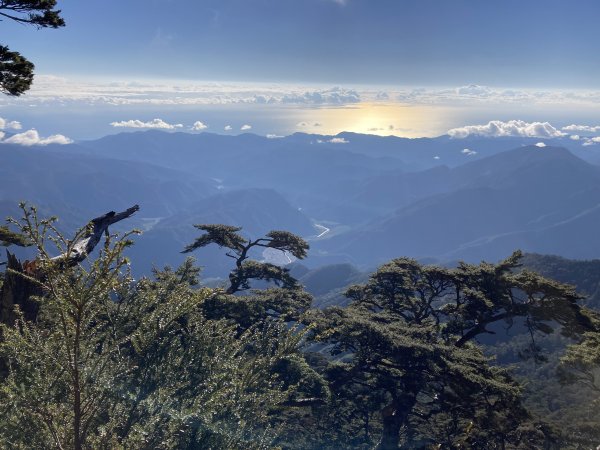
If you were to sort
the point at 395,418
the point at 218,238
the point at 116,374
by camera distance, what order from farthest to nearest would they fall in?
the point at 218,238 < the point at 395,418 < the point at 116,374

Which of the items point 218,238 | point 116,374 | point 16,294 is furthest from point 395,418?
point 116,374

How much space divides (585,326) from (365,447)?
37.6 feet

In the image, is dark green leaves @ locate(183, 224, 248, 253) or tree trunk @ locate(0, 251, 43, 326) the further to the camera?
dark green leaves @ locate(183, 224, 248, 253)

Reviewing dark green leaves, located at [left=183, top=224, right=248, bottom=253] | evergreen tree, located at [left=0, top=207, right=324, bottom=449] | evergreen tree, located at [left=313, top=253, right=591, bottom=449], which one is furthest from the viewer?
dark green leaves, located at [left=183, top=224, right=248, bottom=253]

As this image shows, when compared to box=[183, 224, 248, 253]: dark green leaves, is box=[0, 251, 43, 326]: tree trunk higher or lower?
higher

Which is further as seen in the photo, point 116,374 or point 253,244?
point 253,244

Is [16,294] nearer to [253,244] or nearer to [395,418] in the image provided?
[395,418]

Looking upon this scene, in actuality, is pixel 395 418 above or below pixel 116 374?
below

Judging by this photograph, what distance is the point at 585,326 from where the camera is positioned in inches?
783

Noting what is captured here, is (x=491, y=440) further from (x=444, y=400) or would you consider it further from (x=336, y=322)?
(x=336, y=322)

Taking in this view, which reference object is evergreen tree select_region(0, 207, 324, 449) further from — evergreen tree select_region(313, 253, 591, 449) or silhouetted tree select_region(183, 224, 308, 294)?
silhouetted tree select_region(183, 224, 308, 294)

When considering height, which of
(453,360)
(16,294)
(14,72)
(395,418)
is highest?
(14,72)

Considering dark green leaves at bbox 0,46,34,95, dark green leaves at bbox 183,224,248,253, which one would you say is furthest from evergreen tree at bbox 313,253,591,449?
dark green leaves at bbox 0,46,34,95

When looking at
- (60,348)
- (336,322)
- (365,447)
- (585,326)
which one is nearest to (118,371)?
(60,348)
